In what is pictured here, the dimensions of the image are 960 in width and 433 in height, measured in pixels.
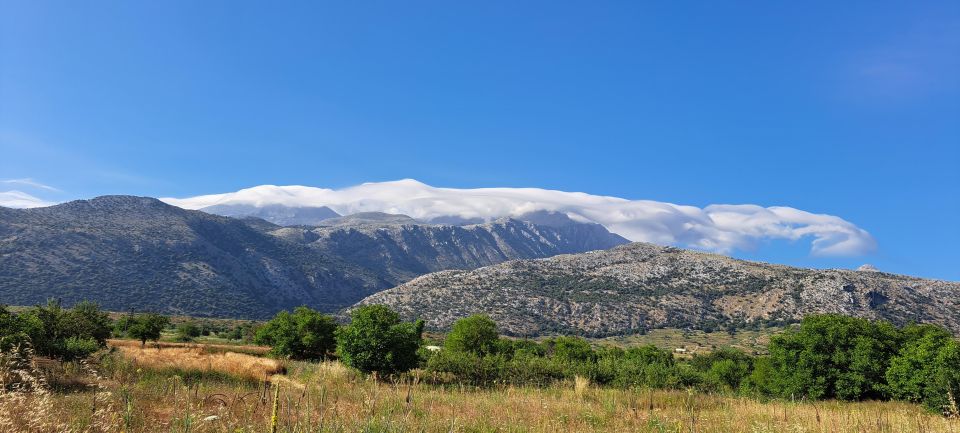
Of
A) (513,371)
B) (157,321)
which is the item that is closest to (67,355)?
(513,371)

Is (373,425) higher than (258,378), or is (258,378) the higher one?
(373,425)

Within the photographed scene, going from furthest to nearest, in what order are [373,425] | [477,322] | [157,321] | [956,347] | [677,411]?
[157,321] < [477,322] < [956,347] < [677,411] < [373,425]

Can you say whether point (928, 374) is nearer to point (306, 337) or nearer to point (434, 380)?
point (434, 380)

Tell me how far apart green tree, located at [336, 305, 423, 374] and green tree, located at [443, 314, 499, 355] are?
91.9ft

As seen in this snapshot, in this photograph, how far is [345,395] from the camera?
583 inches

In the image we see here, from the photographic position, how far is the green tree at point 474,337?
6131 centimetres

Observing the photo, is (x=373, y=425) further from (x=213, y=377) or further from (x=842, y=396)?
(x=842, y=396)

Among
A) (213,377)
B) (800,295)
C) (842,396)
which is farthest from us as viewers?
(800,295)

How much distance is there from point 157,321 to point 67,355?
193 feet

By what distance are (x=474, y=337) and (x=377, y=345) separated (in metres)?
31.9

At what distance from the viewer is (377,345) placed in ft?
103

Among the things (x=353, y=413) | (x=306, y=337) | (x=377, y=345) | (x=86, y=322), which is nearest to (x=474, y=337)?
(x=306, y=337)

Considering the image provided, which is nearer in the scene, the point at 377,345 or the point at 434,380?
the point at 434,380

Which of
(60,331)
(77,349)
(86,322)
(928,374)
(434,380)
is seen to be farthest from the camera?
(86,322)
